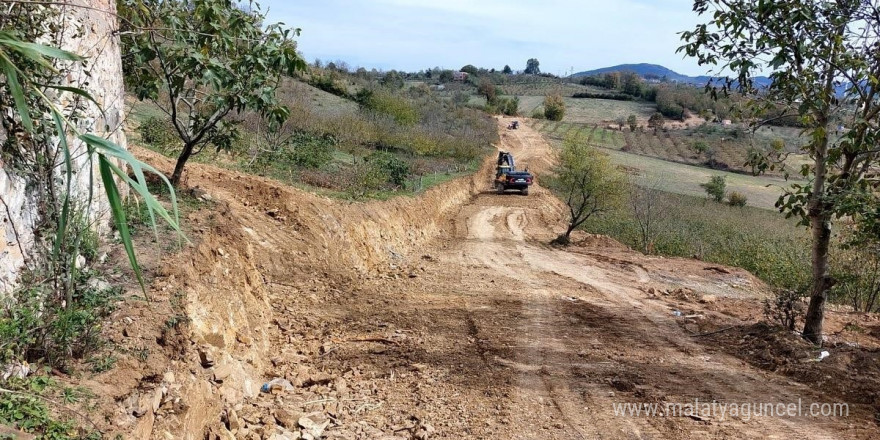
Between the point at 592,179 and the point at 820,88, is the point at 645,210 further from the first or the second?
the point at 820,88

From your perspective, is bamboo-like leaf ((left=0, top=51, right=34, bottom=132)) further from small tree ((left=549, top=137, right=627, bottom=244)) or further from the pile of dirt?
small tree ((left=549, top=137, right=627, bottom=244))

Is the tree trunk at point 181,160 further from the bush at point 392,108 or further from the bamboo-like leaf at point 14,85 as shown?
the bush at point 392,108

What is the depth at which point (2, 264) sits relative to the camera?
4.04 metres

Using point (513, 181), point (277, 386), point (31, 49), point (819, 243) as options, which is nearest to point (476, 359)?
point (277, 386)

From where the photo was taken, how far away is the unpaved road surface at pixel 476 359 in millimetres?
5957

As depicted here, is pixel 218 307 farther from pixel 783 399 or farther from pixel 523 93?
pixel 523 93

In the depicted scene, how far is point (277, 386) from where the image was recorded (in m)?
6.46

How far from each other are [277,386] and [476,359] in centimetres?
293

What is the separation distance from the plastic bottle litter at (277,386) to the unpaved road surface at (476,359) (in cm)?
12

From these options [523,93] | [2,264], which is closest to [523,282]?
[2,264]

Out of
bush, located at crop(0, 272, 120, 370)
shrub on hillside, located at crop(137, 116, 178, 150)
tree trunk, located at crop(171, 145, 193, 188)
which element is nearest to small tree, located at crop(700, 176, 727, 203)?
shrub on hillside, located at crop(137, 116, 178, 150)

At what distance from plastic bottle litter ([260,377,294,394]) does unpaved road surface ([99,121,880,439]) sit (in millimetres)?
124

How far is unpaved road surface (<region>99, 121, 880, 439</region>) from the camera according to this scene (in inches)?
235

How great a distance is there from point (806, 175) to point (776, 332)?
9.32ft
